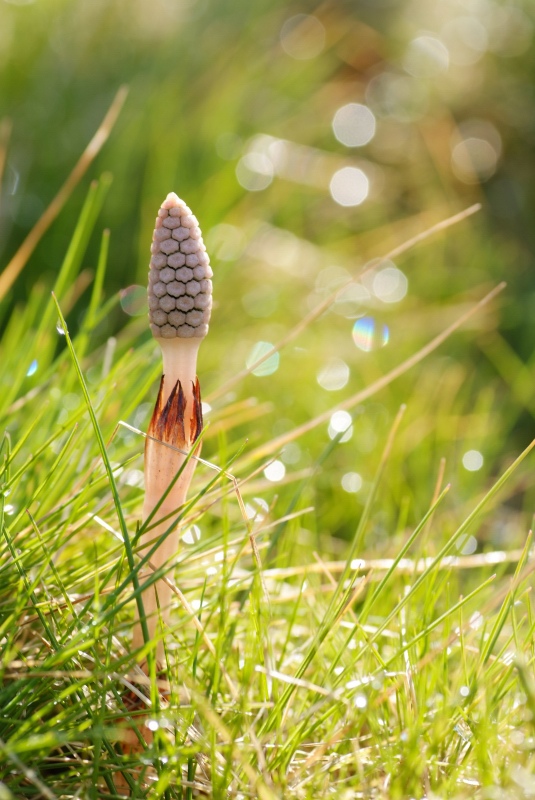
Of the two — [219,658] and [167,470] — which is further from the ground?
[167,470]

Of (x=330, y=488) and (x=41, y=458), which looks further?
(x=330, y=488)

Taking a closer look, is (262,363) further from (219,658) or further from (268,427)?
(219,658)

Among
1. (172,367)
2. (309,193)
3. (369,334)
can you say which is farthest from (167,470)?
(309,193)

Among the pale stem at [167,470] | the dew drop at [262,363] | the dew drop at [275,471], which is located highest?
the pale stem at [167,470]

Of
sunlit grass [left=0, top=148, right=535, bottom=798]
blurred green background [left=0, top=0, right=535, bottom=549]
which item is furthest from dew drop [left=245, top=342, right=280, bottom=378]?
sunlit grass [left=0, top=148, right=535, bottom=798]

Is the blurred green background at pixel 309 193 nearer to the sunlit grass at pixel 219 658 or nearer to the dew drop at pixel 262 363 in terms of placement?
the dew drop at pixel 262 363

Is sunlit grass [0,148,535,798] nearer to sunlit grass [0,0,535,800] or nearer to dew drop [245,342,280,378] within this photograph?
sunlit grass [0,0,535,800]

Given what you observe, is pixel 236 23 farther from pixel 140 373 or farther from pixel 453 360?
pixel 140 373

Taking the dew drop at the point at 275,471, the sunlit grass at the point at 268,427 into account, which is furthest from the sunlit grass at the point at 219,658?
the dew drop at the point at 275,471

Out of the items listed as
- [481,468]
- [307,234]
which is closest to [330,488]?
[481,468]
